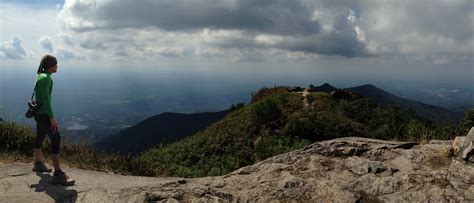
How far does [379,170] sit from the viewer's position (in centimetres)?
753

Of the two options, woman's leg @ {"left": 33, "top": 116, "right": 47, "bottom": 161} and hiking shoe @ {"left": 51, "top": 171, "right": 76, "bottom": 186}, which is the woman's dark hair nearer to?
woman's leg @ {"left": 33, "top": 116, "right": 47, "bottom": 161}

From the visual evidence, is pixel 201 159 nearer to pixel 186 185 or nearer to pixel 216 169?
pixel 216 169

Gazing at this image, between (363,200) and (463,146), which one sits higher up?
(463,146)

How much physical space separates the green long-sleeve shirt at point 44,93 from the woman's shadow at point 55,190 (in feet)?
4.41

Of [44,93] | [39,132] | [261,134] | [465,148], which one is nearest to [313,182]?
[465,148]

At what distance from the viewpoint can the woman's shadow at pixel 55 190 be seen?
7.00 m

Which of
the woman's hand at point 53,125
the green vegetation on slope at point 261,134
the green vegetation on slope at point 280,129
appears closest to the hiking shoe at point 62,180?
the woman's hand at point 53,125

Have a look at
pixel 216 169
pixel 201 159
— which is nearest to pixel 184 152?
pixel 201 159

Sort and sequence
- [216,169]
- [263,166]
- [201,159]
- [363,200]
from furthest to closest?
[201,159] → [216,169] → [263,166] → [363,200]

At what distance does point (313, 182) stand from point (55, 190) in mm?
4657

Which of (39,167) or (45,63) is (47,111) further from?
(39,167)

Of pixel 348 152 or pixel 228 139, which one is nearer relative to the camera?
pixel 348 152

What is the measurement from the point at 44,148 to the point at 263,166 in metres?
7.00

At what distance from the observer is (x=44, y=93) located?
26.7 feet
